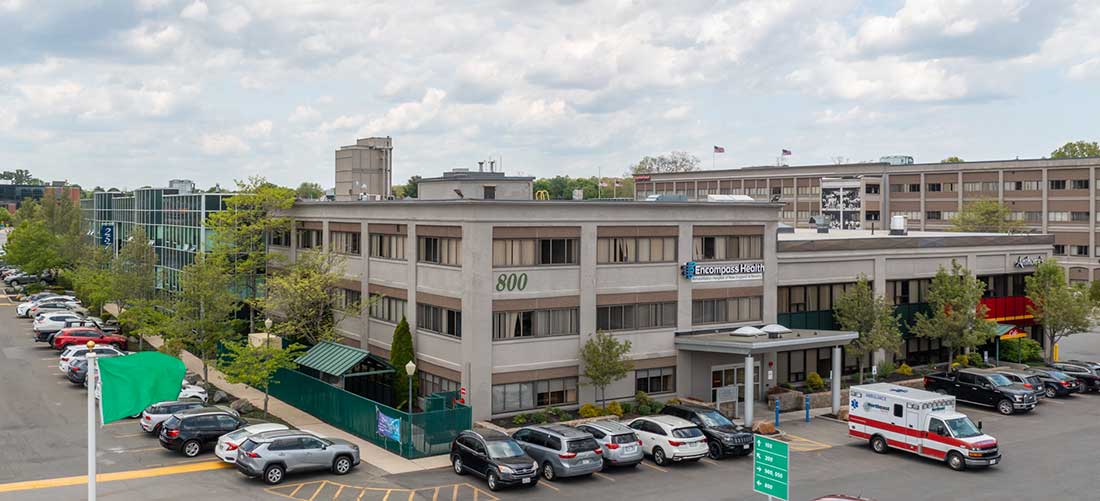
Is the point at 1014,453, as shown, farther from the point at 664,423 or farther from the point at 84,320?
the point at 84,320

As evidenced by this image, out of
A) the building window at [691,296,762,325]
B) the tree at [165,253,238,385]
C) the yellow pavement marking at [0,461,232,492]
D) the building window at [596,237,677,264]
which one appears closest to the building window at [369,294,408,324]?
the tree at [165,253,238,385]

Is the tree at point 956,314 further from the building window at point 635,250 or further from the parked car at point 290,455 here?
the parked car at point 290,455

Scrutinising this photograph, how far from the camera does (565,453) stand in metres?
32.8

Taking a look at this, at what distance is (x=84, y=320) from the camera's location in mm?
70438

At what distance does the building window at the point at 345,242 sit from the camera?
5238 cm

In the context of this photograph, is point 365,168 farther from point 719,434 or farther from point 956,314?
point 956,314

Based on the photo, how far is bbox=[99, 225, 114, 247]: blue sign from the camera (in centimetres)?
10500

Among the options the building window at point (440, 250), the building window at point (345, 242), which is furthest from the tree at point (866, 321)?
the building window at point (345, 242)

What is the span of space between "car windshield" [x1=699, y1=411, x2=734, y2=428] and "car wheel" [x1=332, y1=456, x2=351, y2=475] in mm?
14259

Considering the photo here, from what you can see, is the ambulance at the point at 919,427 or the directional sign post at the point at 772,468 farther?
the ambulance at the point at 919,427

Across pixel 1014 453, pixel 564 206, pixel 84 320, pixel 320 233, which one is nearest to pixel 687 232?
pixel 564 206

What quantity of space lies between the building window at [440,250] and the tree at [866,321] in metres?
22.4

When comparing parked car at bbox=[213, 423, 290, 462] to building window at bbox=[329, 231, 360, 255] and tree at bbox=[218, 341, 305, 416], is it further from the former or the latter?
building window at bbox=[329, 231, 360, 255]

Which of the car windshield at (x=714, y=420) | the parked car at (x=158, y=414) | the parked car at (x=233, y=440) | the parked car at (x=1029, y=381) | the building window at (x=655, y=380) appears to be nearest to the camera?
the parked car at (x=233, y=440)
